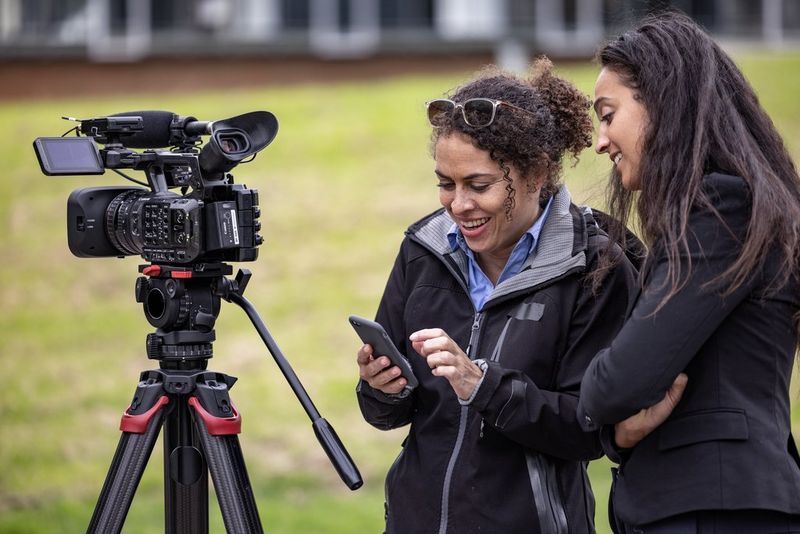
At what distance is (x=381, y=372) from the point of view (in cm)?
275

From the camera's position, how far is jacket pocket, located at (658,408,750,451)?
228 cm

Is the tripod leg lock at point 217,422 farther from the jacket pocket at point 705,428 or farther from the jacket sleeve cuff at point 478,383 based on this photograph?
the jacket pocket at point 705,428

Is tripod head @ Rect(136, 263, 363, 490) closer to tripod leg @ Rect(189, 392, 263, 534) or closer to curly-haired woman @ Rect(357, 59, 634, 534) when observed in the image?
tripod leg @ Rect(189, 392, 263, 534)

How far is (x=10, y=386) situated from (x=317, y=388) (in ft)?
7.18

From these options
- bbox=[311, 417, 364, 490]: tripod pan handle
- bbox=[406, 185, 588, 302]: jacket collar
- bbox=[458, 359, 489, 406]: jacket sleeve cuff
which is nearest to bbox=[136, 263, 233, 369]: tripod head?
bbox=[311, 417, 364, 490]: tripod pan handle

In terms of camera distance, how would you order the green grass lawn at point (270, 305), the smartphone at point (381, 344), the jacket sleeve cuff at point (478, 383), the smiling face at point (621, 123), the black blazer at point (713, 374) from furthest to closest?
1. the green grass lawn at point (270, 305)
2. the smartphone at point (381, 344)
3. the jacket sleeve cuff at point (478, 383)
4. the smiling face at point (621, 123)
5. the black blazer at point (713, 374)

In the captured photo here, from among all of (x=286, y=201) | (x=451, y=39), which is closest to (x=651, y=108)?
(x=286, y=201)

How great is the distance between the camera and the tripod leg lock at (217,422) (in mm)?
2895

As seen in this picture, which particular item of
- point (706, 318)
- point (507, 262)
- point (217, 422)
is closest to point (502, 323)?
point (507, 262)

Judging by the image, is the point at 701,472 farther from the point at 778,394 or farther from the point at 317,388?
the point at 317,388

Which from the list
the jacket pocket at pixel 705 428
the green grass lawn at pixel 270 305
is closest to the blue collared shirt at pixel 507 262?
the green grass lawn at pixel 270 305

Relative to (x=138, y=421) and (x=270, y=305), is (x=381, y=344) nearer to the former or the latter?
(x=138, y=421)

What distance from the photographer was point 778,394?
236cm

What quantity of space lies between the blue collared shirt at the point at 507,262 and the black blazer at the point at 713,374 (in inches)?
20.1
